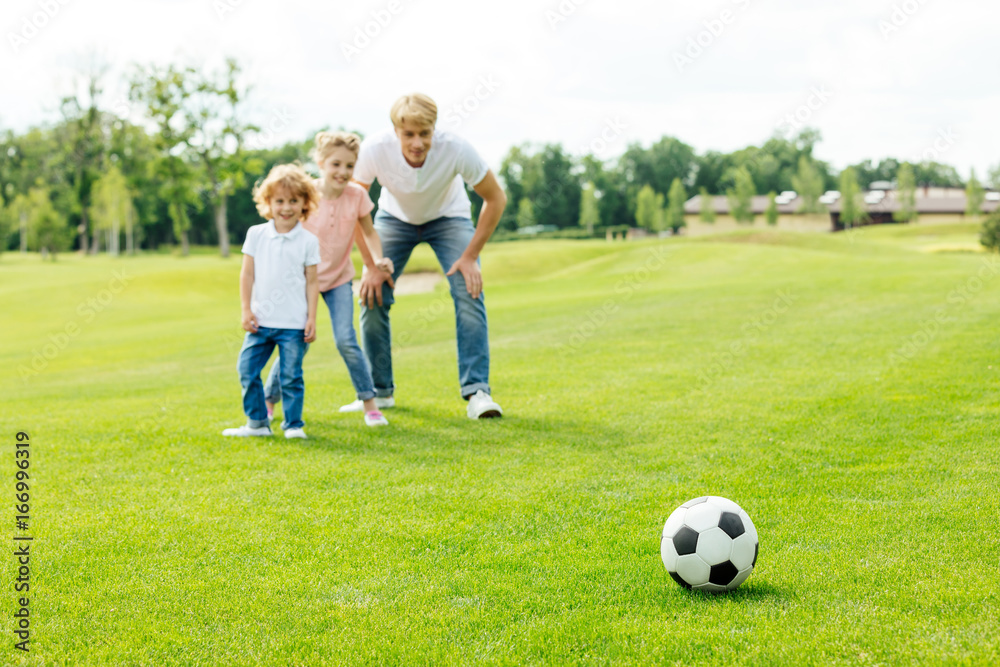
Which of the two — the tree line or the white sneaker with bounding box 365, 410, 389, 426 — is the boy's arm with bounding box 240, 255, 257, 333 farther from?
the tree line

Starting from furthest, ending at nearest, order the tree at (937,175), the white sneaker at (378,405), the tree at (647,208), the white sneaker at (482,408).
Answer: the tree at (937,175) < the tree at (647,208) < the white sneaker at (378,405) < the white sneaker at (482,408)

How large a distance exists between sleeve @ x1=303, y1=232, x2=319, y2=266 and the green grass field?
1.37 metres

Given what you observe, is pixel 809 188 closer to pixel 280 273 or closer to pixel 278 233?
pixel 278 233

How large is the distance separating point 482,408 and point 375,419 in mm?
883

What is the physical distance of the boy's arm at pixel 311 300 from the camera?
6336mm

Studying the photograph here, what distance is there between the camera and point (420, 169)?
6664 mm

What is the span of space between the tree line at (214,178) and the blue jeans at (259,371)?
49357 millimetres

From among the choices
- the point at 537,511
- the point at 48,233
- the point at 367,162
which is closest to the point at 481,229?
the point at 367,162

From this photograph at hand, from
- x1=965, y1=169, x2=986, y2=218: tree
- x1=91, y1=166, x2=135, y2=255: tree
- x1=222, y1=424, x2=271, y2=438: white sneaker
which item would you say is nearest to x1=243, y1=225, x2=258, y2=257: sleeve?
x1=222, y1=424, x2=271, y2=438: white sneaker

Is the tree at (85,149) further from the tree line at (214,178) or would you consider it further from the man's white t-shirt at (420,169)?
the man's white t-shirt at (420,169)

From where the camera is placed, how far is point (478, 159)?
6.67 metres

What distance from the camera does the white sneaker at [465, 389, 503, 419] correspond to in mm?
6699

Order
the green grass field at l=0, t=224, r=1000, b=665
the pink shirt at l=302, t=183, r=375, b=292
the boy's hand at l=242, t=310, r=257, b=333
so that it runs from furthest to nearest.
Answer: the pink shirt at l=302, t=183, r=375, b=292
the boy's hand at l=242, t=310, r=257, b=333
the green grass field at l=0, t=224, r=1000, b=665

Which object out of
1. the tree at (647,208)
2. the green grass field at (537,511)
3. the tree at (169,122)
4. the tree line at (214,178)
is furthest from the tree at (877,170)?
the green grass field at (537,511)
